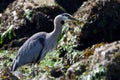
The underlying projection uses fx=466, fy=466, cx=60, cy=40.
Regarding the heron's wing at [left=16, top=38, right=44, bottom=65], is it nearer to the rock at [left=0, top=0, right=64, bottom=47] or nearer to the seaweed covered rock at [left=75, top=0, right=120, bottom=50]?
the seaweed covered rock at [left=75, top=0, right=120, bottom=50]

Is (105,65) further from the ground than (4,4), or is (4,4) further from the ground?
(4,4)

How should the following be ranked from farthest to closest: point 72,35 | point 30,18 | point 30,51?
point 30,18 → point 30,51 → point 72,35

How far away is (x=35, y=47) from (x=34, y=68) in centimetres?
71

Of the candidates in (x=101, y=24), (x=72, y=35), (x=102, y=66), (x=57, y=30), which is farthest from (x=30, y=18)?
(x=102, y=66)

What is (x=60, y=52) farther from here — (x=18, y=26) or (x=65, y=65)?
(x=18, y=26)

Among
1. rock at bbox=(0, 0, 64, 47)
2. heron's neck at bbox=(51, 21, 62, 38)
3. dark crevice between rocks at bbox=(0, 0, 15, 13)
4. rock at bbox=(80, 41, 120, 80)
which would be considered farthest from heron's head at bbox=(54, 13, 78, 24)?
dark crevice between rocks at bbox=(0, 0, 15, 13)

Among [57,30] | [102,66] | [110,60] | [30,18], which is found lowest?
[102,66]

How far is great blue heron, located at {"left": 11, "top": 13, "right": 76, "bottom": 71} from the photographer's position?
36.6ft

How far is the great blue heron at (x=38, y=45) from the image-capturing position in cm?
1114

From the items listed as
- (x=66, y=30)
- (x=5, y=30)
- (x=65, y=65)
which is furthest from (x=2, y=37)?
(x=65, y=65)

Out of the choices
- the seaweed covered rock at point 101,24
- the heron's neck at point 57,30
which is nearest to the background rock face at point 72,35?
the seaweed covered rock at point 101,24

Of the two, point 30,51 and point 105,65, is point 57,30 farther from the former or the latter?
point 105,65

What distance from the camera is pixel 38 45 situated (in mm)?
11336

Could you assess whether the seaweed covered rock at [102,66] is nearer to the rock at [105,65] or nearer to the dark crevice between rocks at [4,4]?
the rock at [105,65]
